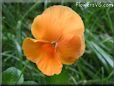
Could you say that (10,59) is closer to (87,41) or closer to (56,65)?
(87,41)

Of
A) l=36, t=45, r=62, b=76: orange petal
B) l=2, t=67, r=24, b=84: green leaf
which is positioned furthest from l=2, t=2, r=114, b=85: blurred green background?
l=36, t=45, r=62, b=76: orange petal

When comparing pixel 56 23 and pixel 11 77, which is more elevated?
pixel 56 23

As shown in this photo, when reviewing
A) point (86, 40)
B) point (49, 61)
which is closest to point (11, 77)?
point (49, 61)

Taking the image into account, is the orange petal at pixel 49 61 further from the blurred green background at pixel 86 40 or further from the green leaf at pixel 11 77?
the blurred green background at pixel 86 40

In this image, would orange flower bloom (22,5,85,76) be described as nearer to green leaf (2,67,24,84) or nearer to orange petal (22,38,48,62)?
orange petal (22,38,48,62)

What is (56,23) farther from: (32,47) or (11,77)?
(11,77)

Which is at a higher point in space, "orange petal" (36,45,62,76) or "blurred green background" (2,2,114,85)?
"orange petal" (36,45,62,76)

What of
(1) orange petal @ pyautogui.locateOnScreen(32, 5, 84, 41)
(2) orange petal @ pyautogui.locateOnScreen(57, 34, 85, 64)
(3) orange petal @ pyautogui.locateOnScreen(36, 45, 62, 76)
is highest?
(1) orange petal @ pyautogui.locateOnScreen(32, 5, 84, 41)

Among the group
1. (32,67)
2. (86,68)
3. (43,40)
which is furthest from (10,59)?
(43,40)

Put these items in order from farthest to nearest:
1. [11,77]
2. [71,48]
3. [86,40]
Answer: [86,40] → [11,77] → [71,48]
